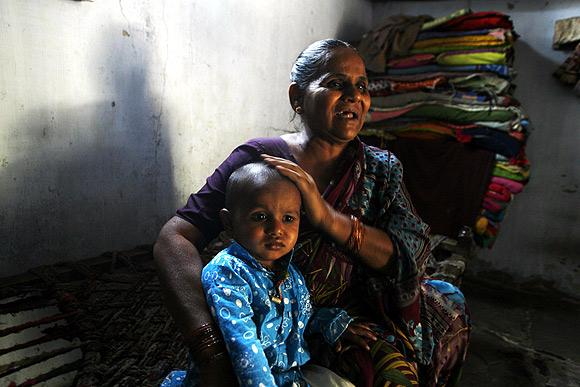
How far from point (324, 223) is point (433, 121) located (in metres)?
2.54

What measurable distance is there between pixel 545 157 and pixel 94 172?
350 centimetres

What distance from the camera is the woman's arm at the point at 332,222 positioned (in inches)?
43.6

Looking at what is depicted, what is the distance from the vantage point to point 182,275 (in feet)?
3.74

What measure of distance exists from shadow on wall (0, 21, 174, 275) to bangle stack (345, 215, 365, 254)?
1.15 metres

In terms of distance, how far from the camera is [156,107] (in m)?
2.01

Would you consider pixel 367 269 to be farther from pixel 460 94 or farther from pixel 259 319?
pixel 460 94

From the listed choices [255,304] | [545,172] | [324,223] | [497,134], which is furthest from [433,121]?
[255,304]

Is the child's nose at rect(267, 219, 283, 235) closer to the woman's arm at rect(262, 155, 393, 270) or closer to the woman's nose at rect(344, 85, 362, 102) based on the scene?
the woman's arm at rect(262, 155, 393, 270)

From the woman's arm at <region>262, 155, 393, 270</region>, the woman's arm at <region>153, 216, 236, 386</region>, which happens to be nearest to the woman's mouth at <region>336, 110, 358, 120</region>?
the woman's arm at <region>262, 155, 393, 270</region>

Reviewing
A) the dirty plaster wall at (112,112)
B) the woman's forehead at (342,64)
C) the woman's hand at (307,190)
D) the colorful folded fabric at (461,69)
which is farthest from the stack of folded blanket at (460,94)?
the woman's hand at (307,190)

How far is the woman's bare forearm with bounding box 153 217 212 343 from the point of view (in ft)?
3.45

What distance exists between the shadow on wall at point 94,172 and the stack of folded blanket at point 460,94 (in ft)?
6.81

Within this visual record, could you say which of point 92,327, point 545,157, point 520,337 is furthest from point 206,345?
point 545,157

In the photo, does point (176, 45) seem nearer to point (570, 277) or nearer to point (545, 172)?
point (545, 172)
